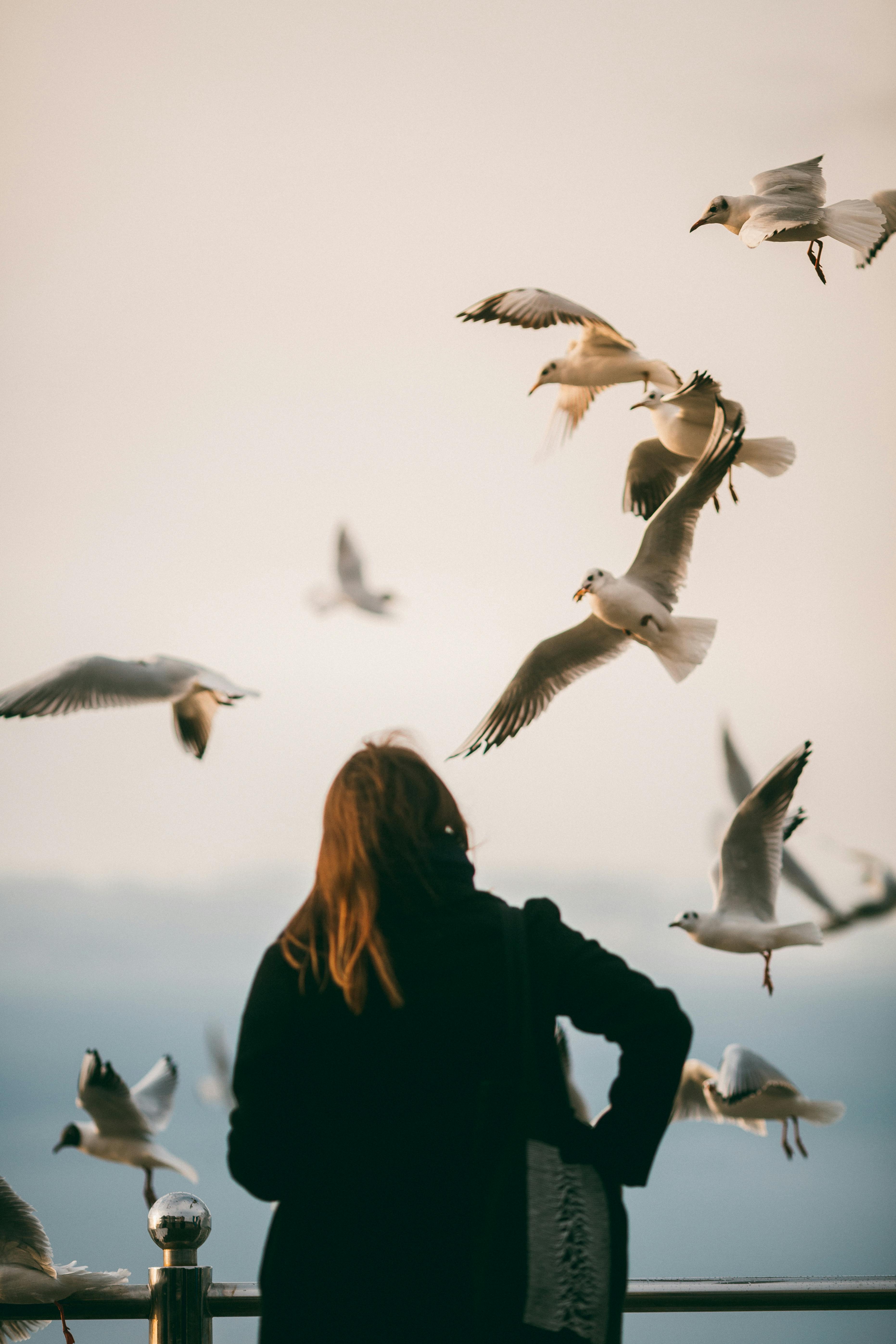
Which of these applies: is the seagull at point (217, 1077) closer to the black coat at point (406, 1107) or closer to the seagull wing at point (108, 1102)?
the seagull wing at point (108, 1102)

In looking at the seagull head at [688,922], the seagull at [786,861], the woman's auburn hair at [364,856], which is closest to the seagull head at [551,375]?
the seagull at [786,861]

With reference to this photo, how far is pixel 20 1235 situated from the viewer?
162cm

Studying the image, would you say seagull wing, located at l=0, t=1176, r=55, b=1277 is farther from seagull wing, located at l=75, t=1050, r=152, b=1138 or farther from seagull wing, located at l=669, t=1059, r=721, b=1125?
seagull wing, located at l=669, t=1059, r=721, b=1125

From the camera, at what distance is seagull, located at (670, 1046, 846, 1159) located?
2051mm

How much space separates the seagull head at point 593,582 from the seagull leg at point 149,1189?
1247 mm

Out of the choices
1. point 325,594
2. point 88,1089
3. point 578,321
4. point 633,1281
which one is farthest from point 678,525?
point 88,1089

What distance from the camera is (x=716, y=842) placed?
1998mm

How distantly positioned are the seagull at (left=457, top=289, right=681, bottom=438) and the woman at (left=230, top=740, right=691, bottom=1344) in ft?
4.86

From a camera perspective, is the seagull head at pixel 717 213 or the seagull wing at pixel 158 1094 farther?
the seagull wing at pixel 158 1094

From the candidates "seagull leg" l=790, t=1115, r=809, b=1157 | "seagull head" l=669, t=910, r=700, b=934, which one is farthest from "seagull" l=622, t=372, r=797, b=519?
"seagull leg" l=790, t=1115, r=809, b=1157

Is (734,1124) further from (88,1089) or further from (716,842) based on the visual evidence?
(88,1089)

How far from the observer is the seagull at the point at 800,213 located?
1.95 m

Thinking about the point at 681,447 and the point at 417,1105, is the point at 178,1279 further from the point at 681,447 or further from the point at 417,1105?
the point at 681,447

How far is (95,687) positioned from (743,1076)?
123cm
